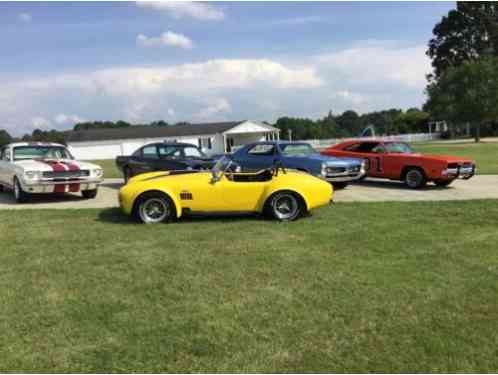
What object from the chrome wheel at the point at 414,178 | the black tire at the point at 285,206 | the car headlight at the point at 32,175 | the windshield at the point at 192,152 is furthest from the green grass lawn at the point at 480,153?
the car headlight at the point at 32,175

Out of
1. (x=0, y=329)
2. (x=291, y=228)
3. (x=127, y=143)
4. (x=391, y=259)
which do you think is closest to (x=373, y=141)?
(x=291, y=228)

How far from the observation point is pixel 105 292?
15.4ft

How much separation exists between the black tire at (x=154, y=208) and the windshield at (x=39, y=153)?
5256 millimetres

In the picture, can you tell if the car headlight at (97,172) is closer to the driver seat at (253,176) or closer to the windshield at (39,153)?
the windshield at (39,153)

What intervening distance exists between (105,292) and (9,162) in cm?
861

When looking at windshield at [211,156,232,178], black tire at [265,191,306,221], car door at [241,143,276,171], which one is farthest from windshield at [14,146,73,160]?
black tire at [265,191,306,221]

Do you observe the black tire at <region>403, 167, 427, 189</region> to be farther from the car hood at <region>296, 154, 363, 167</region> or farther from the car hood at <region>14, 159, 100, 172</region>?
the car hood at <region>14, 159, 100, 172</region>

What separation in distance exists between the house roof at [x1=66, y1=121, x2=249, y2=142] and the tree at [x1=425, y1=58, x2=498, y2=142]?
24057 mm

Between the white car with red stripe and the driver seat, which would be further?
the white car with red stripe

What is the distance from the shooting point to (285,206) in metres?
8.23

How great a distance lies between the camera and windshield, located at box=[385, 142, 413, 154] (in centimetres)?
1341

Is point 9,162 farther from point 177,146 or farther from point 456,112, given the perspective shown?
point 456,112

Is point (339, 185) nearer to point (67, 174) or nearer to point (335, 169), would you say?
point (335, 169)

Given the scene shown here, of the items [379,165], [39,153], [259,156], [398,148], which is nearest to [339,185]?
[379,165]
